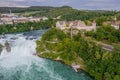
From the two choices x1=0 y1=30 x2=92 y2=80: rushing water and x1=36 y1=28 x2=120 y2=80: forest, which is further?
x1=0 y1=30 x2=92 y2=80: rushing water

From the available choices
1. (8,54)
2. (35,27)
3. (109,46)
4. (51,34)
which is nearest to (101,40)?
(109,46)

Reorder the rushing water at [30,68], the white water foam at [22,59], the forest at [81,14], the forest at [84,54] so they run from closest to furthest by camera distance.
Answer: the forest at [84,54] < the rushing water at [30,68] < the white water foam at [22,59] < the forest at [81,14]

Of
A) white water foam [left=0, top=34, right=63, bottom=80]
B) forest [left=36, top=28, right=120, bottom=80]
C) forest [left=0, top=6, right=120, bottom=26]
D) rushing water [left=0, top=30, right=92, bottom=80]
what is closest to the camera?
forest [left=36, top=28, right=120, bottom=80]

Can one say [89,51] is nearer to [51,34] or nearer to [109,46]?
[109,46]

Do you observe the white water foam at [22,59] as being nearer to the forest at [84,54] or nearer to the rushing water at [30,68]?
the rushing water at [30,68]

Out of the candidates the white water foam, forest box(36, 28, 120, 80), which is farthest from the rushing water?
forest box(36, 28, 120, 80)

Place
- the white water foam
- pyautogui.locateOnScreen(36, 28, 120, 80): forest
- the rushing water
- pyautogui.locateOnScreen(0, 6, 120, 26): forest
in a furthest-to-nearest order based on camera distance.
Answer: pyautogui.locateOnScreen(0, 6, 120, 26): forest < the white water foam < the rushing water < pyautogui.locateOnScreen(36, 28, 120, 80): forest

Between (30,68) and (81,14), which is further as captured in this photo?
(81,14)

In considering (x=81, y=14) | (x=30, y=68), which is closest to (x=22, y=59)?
(x=30, y=68)

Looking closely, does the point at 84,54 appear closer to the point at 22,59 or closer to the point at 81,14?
the point at 22,59

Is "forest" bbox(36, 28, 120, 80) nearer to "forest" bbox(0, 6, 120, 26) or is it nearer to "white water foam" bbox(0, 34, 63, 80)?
"white water foam" bbox(0, 34, 63, 80)

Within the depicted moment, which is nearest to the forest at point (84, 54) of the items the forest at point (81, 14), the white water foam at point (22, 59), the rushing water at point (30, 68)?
the rushing water at point (30, 68)
